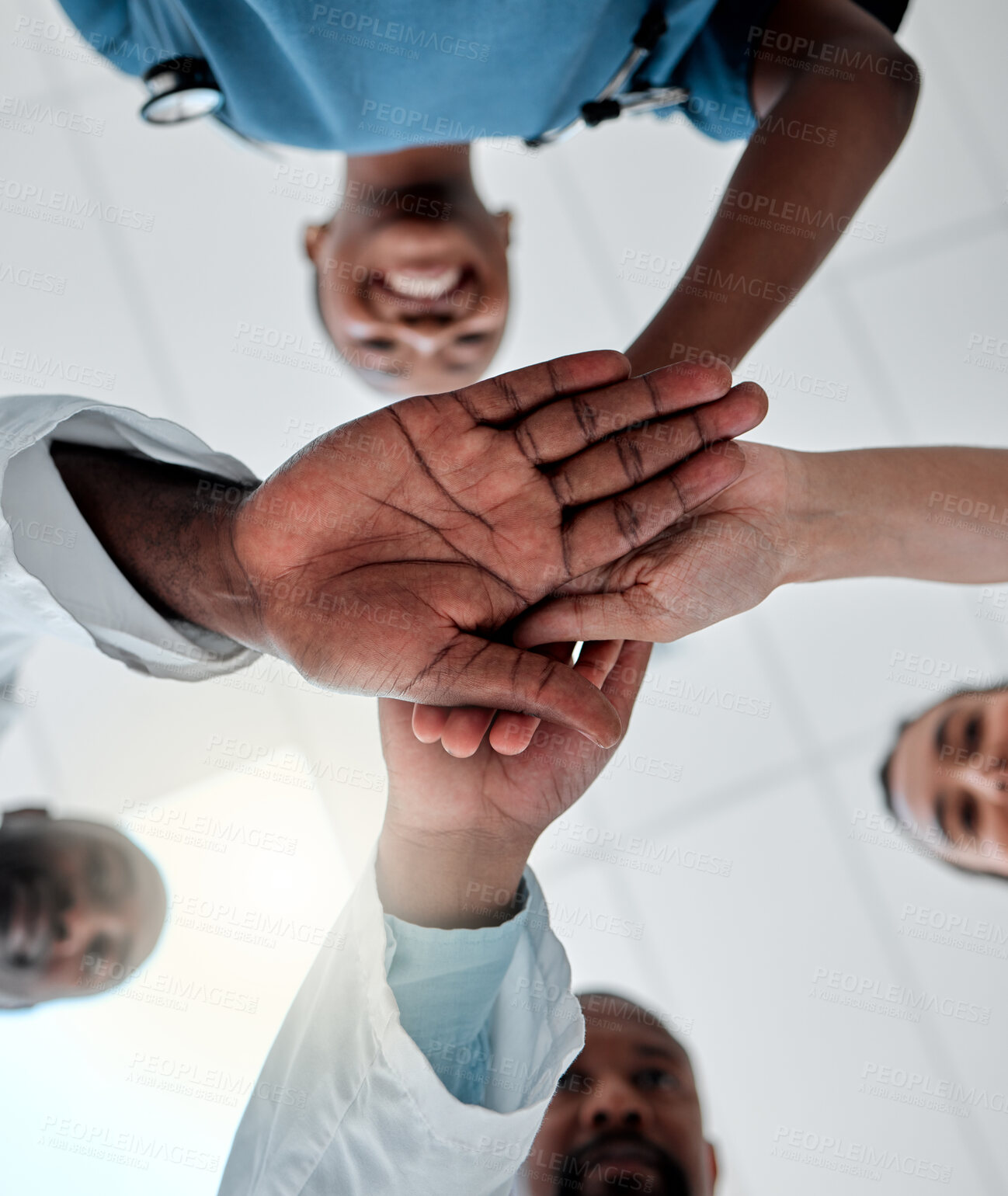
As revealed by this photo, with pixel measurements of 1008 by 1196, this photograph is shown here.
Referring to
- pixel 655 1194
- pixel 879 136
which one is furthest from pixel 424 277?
pixel 655 1194

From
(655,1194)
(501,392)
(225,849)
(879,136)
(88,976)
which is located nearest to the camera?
(501,392)

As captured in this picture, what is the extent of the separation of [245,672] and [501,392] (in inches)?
40.2

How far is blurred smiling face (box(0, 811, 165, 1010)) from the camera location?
53.9 inches

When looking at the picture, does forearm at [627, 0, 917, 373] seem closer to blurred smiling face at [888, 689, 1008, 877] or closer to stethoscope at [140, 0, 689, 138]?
stethoscope at [140, 0, 689, 138]

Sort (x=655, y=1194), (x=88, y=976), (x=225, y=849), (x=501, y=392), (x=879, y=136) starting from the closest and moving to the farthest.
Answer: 1. (x=501, y=392)
2. (x=879, y=136)
3. (x=655, y=1194)
4. (x=88, y=976)
5. (x=225, y=849)

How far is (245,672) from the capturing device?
5.32ft

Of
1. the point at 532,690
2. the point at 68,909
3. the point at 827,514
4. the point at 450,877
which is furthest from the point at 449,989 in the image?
the point at 68,909

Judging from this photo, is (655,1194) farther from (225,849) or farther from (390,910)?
(225,849)

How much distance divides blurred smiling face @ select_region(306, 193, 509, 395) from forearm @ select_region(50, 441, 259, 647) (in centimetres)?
54

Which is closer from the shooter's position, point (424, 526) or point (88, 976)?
point (424, 526)

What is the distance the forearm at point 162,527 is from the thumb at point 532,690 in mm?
215

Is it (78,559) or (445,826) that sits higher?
(78,559)

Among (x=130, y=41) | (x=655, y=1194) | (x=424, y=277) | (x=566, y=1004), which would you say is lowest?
(x=655, y=1194)

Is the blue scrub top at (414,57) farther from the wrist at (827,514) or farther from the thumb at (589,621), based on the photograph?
the thumb at (589,621)
